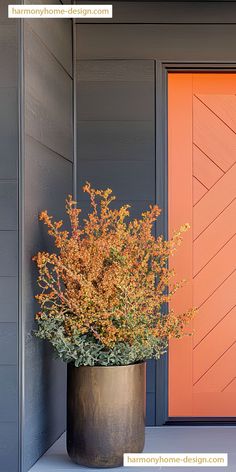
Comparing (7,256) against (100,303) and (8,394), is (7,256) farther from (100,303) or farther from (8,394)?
(8,394)

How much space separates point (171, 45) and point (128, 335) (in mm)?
1533

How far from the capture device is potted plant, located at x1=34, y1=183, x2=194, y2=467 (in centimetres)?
271

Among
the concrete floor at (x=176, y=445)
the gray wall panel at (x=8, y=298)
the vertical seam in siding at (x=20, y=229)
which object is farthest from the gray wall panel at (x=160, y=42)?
the concrete floor at (x=176, y=445)

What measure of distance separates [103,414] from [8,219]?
0.83 metres

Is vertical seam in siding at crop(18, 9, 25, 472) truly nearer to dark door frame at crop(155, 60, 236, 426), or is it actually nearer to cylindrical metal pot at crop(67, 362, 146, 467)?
cylindrical metal pot at crop(67, 362, 146, 467)

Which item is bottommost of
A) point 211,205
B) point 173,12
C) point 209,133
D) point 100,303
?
point 100,303

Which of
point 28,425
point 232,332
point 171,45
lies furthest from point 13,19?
point 232,332

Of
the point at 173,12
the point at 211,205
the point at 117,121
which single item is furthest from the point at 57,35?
the point at 211,205

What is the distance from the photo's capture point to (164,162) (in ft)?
11.5

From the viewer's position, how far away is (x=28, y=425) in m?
2.69

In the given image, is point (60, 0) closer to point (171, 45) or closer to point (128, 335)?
point (171, 45)

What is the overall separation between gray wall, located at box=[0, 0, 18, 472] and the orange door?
44.2 inches

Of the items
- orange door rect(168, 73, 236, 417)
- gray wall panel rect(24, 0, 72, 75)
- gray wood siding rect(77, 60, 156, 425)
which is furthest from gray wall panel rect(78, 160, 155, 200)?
gray wall panel rect(24, 0, 72, 75)

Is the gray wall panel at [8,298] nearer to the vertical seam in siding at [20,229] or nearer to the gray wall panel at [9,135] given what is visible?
the vertical seam in siding at [20,229]
